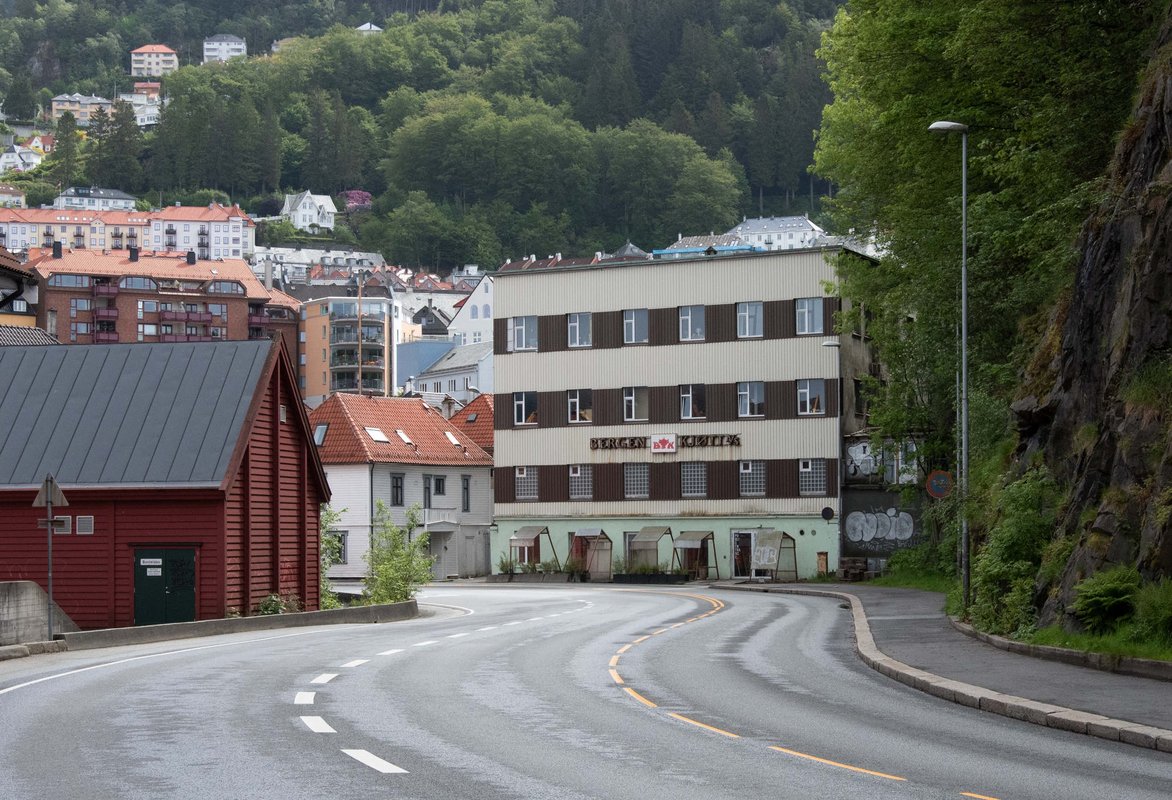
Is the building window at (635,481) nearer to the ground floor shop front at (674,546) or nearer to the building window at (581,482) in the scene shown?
the ground floor shop front at (674,546)

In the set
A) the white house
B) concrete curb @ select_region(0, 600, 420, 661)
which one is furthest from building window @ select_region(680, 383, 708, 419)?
concrete curb @ select_region(0, 600, 420, 661)

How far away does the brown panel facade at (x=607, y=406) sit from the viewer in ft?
228

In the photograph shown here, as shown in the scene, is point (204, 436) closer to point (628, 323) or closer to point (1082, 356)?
point (1082, 356)

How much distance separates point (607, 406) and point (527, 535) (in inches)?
263

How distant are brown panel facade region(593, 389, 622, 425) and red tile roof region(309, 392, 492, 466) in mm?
11138

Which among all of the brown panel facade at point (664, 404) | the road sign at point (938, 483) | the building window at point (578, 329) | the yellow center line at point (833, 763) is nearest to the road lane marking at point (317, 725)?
the yellow center line at point (833, 763)

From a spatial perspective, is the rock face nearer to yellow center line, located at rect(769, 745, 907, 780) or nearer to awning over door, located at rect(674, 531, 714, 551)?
yellow center line, located at rect(769, 745, 907, 780)

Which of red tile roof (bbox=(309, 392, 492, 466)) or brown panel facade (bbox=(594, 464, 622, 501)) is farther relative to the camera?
red tile roof (bbox=(309, 392, 492, 466))

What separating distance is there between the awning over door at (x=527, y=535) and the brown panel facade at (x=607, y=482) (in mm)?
2952

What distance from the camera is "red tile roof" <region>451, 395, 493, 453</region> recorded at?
8697 centimetres

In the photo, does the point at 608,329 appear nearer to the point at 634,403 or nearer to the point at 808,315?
the point at 634,403

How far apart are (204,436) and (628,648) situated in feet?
42.4

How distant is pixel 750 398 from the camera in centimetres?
6700

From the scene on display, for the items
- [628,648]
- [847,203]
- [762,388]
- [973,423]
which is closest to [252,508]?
[628,648]
